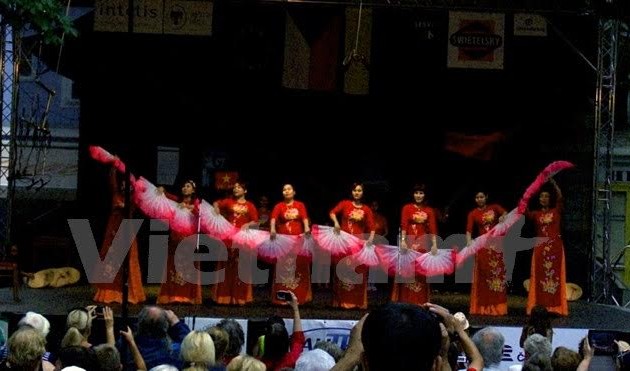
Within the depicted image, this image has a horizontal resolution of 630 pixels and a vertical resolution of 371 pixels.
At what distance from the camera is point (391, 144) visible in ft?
50.1

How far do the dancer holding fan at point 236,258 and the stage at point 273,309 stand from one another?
16 cm

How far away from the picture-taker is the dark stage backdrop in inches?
550

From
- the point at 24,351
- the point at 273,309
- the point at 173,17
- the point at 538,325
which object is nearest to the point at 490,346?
the point at 24,351

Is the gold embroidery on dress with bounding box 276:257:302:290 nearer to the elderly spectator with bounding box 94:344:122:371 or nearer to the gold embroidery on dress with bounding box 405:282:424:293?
the gold embroidery on dress with bounding box 405:282:424:293

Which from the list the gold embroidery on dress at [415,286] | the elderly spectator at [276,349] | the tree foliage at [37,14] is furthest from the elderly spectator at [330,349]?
the gold embroidery on dress at [415,286]

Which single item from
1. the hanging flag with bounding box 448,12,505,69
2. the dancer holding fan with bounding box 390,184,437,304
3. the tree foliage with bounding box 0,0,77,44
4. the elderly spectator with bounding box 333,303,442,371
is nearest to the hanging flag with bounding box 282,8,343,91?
the hanging flag with bounding box 448,12,505,69

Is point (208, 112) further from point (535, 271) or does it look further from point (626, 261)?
point (626, 261)

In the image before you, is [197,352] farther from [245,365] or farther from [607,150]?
[607,150]

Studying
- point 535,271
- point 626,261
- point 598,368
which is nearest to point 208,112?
point 535,271

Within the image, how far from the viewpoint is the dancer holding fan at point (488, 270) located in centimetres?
1170

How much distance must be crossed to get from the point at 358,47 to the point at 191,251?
382 centimetres

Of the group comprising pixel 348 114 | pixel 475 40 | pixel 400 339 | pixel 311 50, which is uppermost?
Answer: pixel 475 40

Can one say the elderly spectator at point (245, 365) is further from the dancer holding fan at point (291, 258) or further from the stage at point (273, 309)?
the dancer holding fan at point (291, 258)

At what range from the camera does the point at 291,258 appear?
38.9 ft
